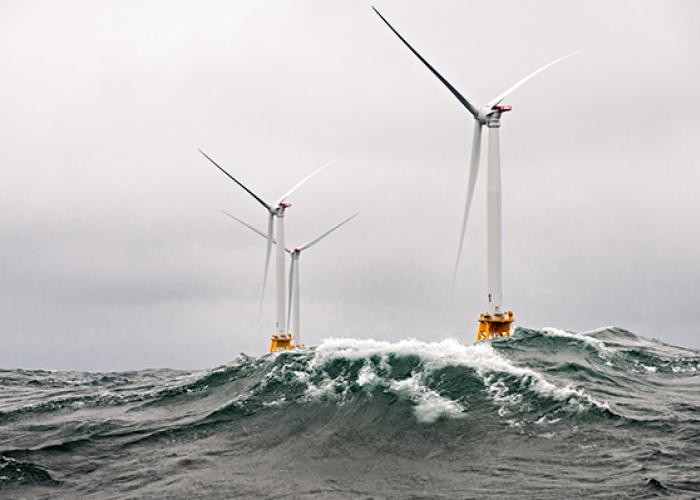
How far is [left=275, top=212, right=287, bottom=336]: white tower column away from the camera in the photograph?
3984 inches

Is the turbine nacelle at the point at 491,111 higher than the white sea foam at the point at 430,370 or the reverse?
higher

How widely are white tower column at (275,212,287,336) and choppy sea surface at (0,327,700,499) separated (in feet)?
164

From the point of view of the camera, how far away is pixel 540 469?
92.5 ft

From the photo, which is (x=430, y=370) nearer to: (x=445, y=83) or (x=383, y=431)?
(x=383, y=431)

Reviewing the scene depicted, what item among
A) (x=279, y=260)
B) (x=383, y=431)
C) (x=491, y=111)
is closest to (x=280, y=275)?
(x=279, y=260)

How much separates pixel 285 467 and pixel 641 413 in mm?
16859

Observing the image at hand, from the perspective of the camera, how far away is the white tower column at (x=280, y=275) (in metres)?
101

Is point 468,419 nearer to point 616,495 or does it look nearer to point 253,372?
point 616,495

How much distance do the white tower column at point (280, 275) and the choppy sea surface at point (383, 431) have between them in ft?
164

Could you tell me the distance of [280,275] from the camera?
101 metres

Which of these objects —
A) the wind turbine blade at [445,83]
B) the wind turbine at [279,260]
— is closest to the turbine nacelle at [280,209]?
the wind turbine at [279,260]

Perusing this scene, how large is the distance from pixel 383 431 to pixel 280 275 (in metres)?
67.4

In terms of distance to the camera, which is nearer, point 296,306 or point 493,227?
point 493,227

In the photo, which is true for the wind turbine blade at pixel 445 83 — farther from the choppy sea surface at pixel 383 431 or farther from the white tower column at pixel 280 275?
the white tower column at pixel 280 275
